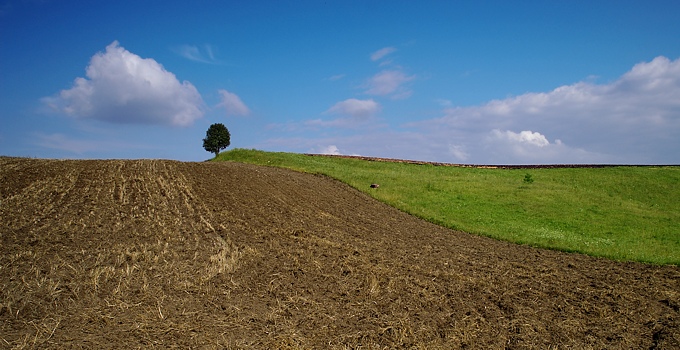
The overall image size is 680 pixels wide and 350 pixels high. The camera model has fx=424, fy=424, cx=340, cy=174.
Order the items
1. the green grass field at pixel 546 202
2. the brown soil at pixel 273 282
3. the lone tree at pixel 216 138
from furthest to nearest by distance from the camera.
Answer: the lone tree at pixel 216 138, the green grass field at pixel 546 202, the brown soil at pixel 273 282

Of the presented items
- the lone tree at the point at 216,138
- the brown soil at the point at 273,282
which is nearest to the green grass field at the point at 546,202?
the brown soil at the point at 273,282

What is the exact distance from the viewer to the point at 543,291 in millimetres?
13914

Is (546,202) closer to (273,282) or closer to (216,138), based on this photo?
(273,282)

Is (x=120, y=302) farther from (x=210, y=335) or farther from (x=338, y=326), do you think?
(x=338, y=326)

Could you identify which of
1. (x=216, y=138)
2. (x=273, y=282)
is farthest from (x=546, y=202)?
(x=216, y=138)

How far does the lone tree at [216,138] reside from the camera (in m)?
57.9

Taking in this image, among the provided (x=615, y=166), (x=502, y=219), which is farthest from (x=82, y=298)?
(x=615, y=166)

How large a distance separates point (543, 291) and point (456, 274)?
9.15ft

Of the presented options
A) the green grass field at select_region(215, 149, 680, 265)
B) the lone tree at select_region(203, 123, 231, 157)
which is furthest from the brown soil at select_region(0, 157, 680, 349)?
the lone tree at select_region(203, 123, 231, 157)

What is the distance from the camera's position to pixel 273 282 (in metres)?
13.1

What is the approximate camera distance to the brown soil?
10.4m

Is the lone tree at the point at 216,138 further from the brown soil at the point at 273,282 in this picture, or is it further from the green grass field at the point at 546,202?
the brown soil at the point at 273,282

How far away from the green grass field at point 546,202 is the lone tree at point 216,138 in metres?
13.7

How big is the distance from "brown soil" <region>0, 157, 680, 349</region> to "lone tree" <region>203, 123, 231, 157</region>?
36.0m
